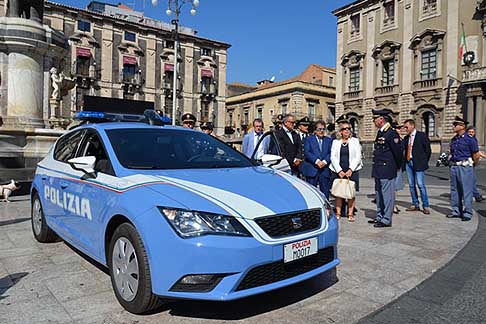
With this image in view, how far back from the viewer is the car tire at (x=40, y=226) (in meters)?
5.15

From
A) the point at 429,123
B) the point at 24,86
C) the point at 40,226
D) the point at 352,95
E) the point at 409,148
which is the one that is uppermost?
the point at 352,95

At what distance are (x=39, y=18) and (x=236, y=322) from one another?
38.4 ft

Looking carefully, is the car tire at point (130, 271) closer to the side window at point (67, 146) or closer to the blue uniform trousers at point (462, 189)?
the side window at point (67, 146)

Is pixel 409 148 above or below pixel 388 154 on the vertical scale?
above

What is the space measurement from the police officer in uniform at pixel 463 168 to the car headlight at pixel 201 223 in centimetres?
626

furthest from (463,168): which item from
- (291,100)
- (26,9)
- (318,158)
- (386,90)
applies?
(291,100)

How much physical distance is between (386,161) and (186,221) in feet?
15.3

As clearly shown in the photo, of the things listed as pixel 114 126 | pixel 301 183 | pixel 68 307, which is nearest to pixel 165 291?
pixel 68 307

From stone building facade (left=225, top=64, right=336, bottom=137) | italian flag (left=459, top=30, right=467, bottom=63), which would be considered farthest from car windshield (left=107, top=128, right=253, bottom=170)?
stone building facade (left=225, top=64, right=336, bottom=137)

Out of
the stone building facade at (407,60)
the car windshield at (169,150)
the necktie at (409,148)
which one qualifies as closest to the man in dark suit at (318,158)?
the necktie at (409,148)

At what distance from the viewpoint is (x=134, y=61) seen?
50.4 metres

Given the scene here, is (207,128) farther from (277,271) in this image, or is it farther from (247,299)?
(277,271)

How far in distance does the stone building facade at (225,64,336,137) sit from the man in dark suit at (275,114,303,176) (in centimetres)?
4699

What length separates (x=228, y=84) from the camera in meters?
76.6
